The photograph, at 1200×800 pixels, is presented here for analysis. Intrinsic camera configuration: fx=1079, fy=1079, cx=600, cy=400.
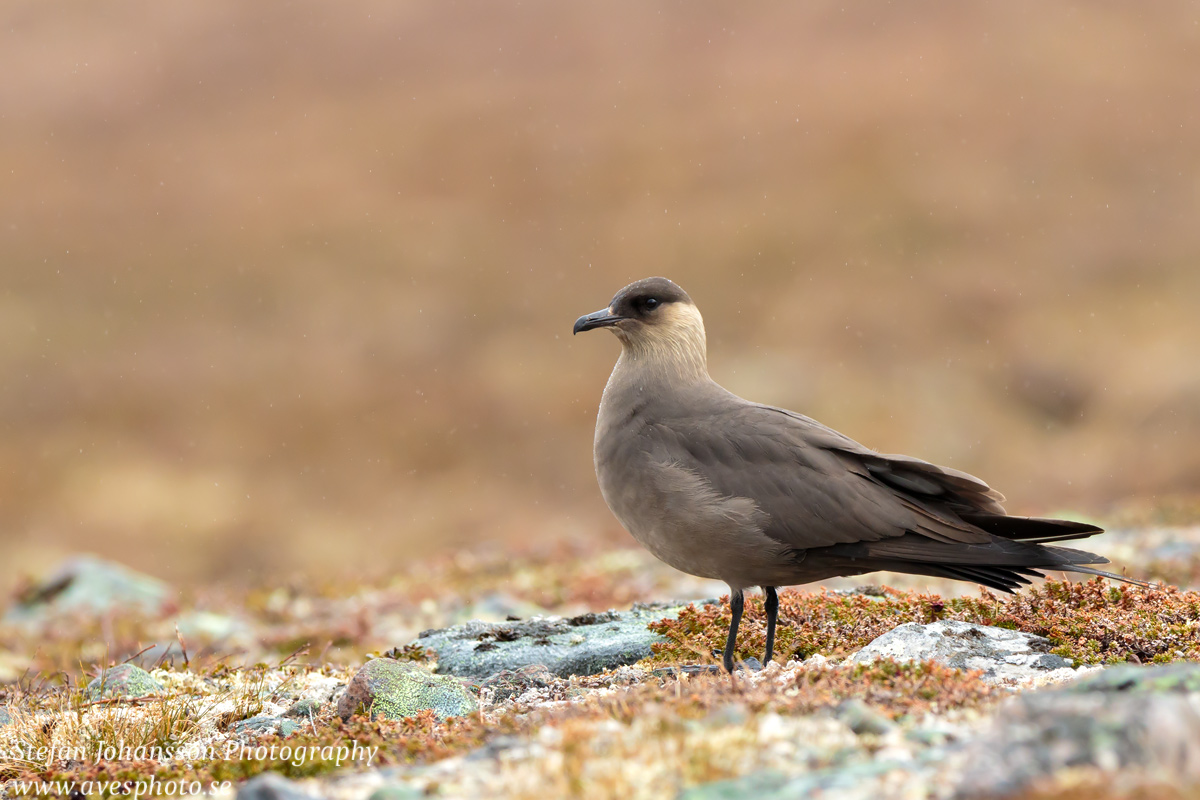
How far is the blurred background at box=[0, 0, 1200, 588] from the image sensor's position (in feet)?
74.2

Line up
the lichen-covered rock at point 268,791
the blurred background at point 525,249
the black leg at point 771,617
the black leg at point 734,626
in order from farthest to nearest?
1. the blurred background at point 525,249
2. the black leg at point 771,617
3. the black leg at point 734,626
4. the lichen-covered rock at point 268,791

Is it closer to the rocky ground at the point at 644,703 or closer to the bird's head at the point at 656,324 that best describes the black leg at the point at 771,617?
the rocky ground at the point at 644,703

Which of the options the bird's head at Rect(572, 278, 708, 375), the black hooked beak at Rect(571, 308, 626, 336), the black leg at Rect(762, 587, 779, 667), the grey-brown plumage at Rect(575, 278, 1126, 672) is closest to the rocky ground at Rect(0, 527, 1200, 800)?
the black leg at Rect(762, 587, 779, 667)

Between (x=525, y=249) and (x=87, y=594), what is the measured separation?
18666 millimetres

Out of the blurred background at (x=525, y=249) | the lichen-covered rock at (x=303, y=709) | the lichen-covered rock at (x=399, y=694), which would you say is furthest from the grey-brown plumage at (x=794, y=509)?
the blurred background at (x=525, y=249)

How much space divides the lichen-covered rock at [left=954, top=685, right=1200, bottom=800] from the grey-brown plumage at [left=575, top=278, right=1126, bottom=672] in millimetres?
2405

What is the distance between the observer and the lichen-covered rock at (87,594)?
1137cm

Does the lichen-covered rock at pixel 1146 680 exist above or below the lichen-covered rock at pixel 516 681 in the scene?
below

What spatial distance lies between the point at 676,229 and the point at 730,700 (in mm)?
25654

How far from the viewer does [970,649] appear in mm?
5664

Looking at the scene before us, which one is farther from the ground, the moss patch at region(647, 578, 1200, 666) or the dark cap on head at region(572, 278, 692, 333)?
the dark cap on head at region(572, 278, 692, 333)

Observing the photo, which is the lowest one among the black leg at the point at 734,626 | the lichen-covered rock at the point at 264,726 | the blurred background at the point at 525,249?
the lichen-covered rock at the point at 264,726

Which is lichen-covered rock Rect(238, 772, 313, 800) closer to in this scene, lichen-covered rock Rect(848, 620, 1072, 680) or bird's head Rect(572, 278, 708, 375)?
lichen-covered rock Rect(848, 620, 1072, 680)

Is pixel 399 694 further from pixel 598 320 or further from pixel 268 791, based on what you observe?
pixel 598 320
